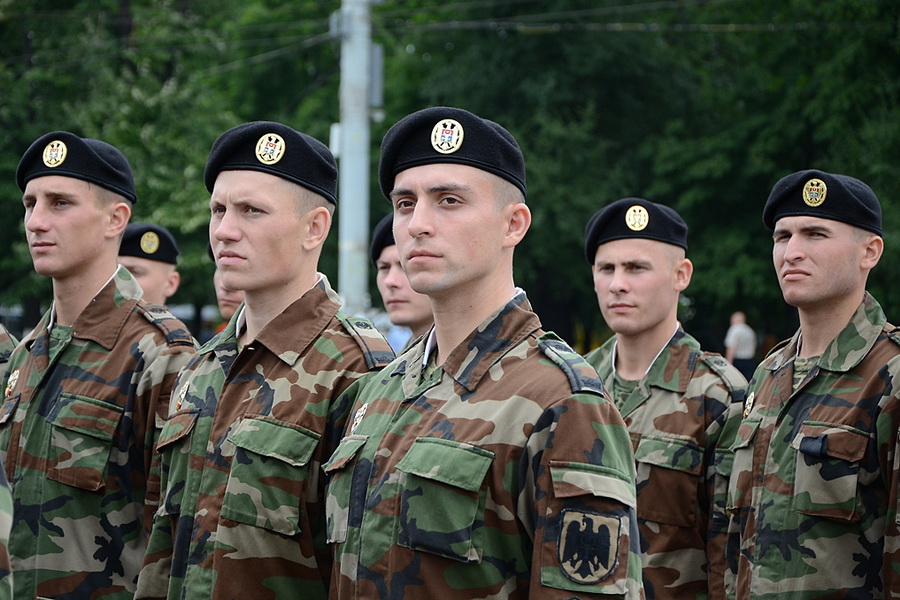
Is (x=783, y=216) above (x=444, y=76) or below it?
below

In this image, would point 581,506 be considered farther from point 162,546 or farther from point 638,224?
point 638,224

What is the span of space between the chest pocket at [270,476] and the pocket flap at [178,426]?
30 centimetres

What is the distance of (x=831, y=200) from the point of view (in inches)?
203

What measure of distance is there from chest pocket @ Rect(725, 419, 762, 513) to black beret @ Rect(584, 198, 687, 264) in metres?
1.48

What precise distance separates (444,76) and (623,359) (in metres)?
22.5

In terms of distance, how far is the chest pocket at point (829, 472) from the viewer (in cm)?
457

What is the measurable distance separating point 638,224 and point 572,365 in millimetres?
3331

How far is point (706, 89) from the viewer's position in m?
28.1

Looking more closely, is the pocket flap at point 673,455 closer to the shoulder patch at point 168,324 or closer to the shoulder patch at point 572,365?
the shoulder patch at point 168,324

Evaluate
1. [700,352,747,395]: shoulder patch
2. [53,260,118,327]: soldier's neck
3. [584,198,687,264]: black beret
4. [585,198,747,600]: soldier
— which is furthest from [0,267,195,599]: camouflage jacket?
[700,352,747,395]: shoulder patch

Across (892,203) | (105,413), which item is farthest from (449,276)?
(892,203)

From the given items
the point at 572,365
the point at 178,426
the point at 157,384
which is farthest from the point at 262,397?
the point at 572,365

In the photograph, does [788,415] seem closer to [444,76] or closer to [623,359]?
[623,359]

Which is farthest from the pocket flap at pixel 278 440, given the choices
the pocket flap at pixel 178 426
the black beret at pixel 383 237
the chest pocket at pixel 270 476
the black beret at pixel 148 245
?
the black beret at pixel 148 245
